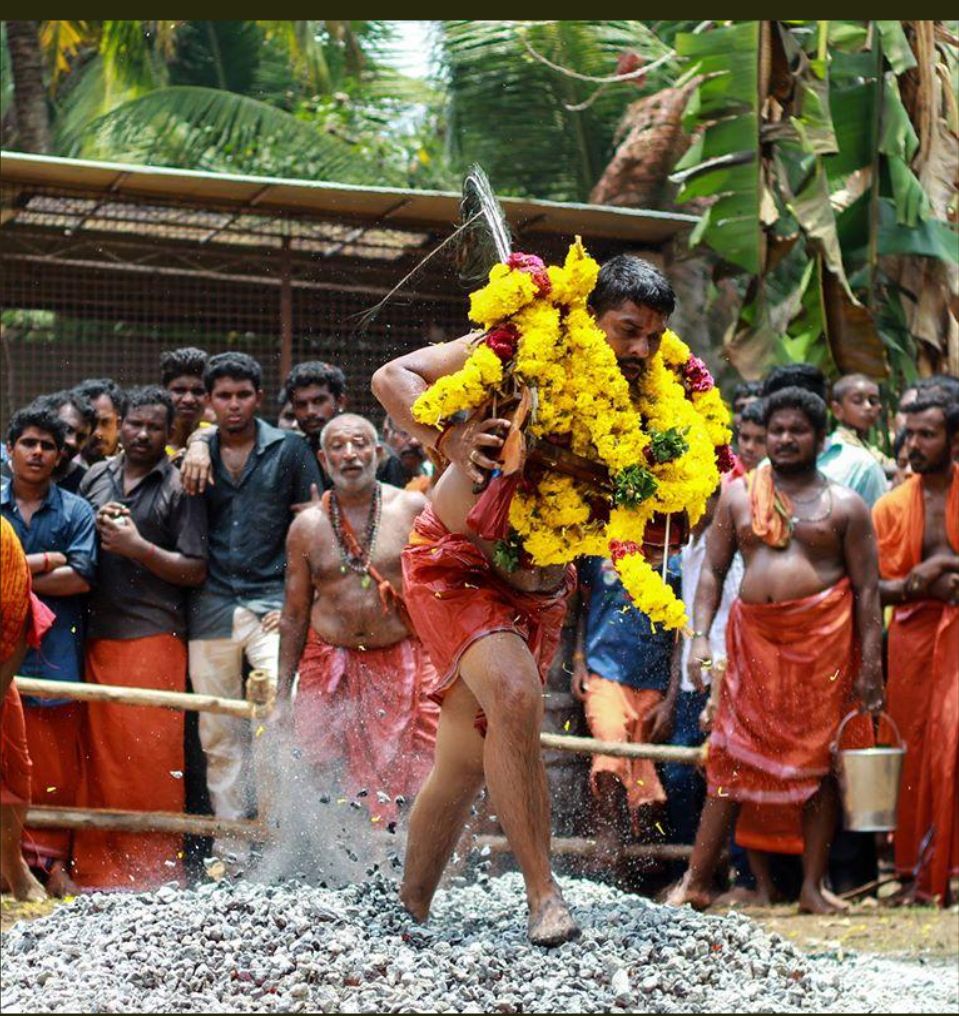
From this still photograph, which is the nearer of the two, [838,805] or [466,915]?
[466,915]

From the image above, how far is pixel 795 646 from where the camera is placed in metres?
8.15

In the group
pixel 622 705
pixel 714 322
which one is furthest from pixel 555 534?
pixel 714 322

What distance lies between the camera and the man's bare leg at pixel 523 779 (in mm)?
5211

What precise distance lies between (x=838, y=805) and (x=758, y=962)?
9.61ft

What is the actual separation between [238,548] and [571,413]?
3424 millimetres

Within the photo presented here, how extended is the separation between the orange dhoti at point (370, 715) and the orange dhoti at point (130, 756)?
827 millimetres

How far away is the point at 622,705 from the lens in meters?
8.55

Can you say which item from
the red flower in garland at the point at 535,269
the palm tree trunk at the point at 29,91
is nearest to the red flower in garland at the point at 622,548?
the red flower in garland at the point at 535,269

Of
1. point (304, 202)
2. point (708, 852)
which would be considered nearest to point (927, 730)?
point (708, 852)

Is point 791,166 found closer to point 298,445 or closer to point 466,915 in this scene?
point 298,445

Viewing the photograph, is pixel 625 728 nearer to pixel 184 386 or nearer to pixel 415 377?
pixel 184 386

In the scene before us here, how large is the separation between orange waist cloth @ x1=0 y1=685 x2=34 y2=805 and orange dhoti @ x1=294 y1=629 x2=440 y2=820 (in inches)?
49.6

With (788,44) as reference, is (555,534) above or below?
below

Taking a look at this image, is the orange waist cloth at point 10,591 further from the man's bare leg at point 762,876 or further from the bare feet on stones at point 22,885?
the man's bare leg at point 762,876
